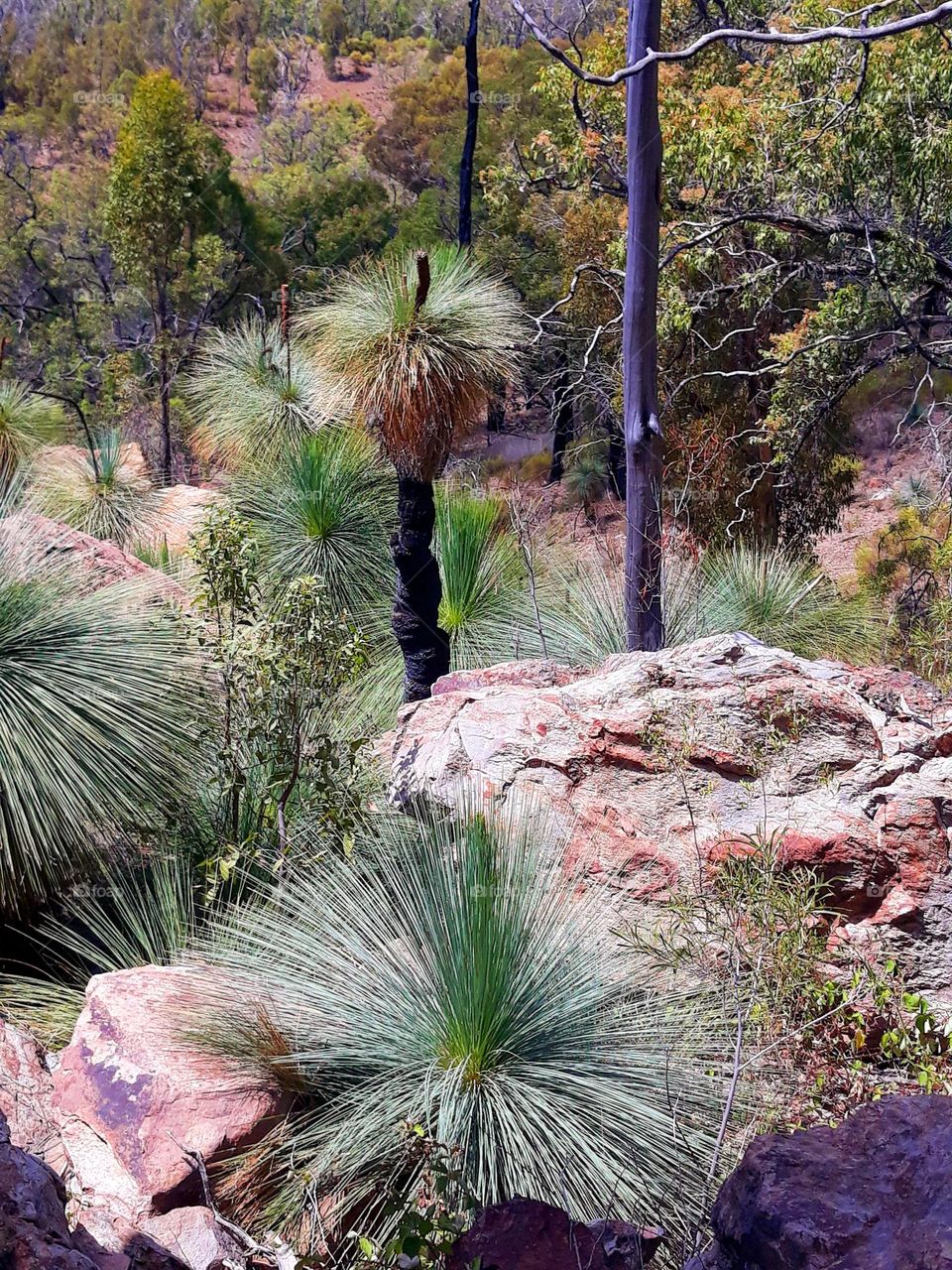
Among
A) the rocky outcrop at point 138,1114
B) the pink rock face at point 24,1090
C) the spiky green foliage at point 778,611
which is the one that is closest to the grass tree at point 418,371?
the spiky green foliage at point 778,611

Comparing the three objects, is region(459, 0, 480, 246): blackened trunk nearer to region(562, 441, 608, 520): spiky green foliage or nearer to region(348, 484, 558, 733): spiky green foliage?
region(562, 441, 608, 520): spiky green foliage

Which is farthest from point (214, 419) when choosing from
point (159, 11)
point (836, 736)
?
point (159, 11)

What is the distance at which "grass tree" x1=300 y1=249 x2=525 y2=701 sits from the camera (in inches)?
234

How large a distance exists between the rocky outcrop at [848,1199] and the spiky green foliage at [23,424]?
32.7 ft

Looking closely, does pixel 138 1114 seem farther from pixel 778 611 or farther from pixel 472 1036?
pixel 778 611

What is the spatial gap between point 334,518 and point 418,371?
9.03ft

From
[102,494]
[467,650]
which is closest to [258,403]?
[102,494]

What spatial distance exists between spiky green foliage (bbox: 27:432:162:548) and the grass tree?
4.44 metres

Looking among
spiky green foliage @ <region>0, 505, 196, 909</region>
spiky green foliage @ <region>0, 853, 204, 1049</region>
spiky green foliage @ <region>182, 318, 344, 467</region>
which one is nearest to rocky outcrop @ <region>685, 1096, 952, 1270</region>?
spiky green foliage @ <region>0, 853, 204, 1049</region>

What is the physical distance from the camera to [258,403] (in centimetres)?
993

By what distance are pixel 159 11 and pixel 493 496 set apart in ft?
136

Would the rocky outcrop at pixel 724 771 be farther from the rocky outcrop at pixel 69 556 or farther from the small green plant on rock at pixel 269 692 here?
the rocky outcrop at pixel 69 556

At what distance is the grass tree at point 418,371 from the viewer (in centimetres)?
595

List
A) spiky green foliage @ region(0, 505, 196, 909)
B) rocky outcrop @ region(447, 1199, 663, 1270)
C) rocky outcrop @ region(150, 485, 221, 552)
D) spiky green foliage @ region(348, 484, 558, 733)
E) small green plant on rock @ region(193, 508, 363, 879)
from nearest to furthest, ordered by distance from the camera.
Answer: rocky outcrop @ region(447, 1199, 663, 1270) → spiky green foliage @ region(0, 505, 196, 909) → small green plant on rock @ region(193, 508, 363, 879) → spiky green foliage @ region(348, 484, 558, 733) → rocky outcrop @ region(150, 485, 221, 552)
